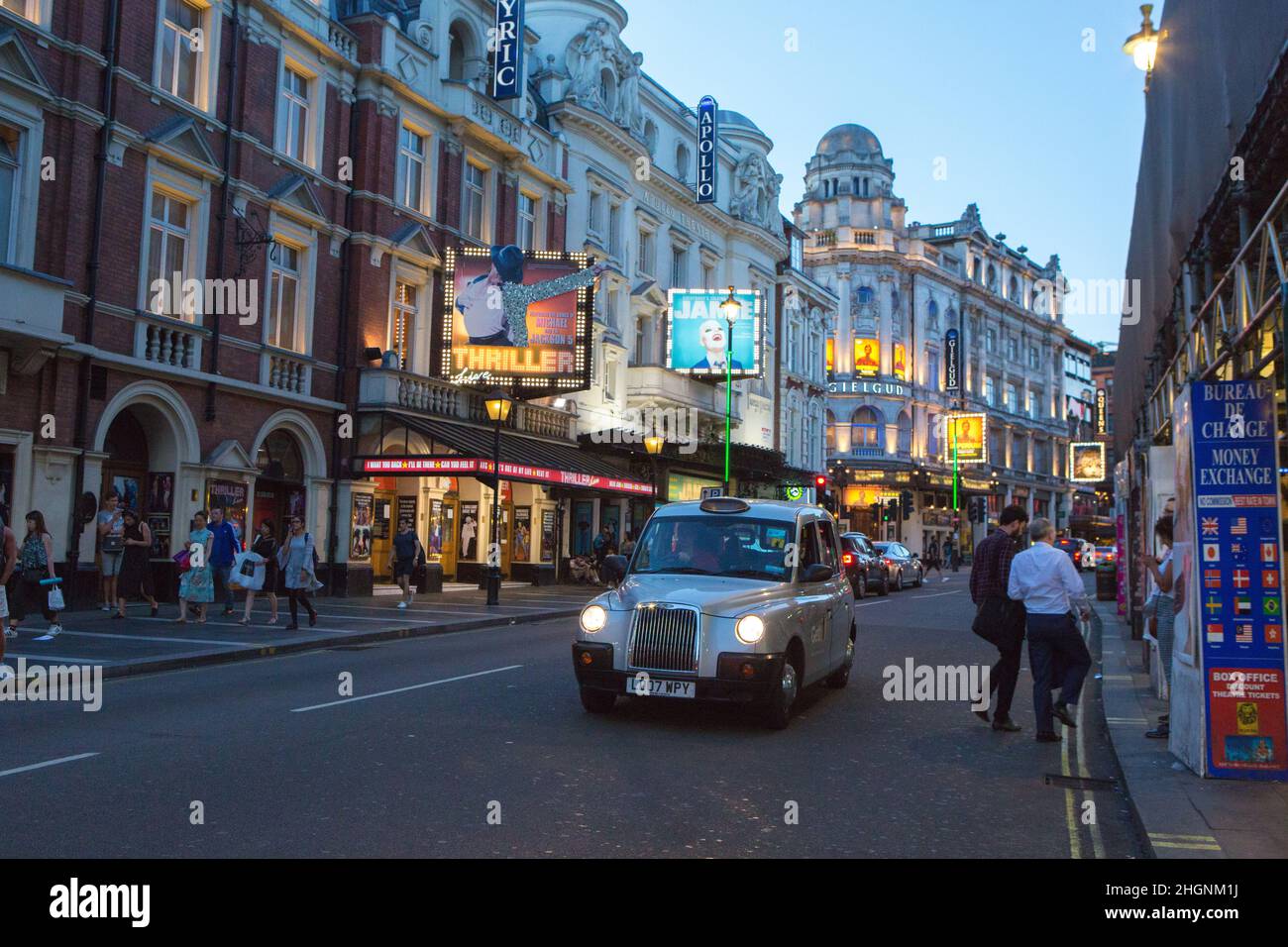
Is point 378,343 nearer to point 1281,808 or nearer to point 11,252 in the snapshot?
point 11,252

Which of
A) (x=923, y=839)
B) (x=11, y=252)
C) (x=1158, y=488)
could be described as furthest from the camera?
(x=11, y=252)

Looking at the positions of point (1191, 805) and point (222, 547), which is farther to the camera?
point (222, 547)

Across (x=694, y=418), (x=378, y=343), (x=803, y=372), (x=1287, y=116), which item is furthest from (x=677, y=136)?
(x=1287, y=116)

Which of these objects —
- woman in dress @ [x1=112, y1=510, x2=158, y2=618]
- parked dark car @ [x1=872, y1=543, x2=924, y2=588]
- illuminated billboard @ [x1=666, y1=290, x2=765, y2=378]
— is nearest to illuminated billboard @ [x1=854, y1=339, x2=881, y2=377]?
illuminated billboard @ [x1=666, y1=290, x2=765, y2=378]

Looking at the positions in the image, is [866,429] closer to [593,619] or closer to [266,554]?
[266,554]

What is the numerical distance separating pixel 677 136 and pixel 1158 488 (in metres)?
32.8

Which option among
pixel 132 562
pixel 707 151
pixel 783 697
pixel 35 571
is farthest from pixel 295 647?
pixel 707 151

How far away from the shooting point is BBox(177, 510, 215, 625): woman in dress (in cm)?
1698

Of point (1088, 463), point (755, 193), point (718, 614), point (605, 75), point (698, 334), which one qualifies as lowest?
point (718, 614)

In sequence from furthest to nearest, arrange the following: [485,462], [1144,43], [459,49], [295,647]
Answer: [459,49] < [485,462] < [295,647] < [1144,43]

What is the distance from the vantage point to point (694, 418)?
40469 millimetres

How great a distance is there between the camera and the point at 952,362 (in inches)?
2736

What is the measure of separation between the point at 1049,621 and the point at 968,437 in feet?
198
